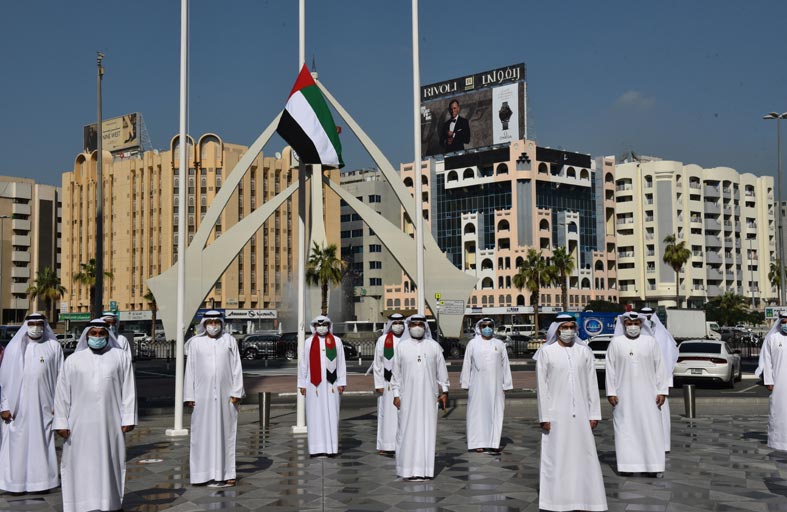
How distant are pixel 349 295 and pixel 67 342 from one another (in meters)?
63.9

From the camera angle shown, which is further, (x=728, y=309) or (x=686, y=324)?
(x=728, y=309)

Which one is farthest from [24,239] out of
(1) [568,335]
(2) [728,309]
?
(1) [568,335]

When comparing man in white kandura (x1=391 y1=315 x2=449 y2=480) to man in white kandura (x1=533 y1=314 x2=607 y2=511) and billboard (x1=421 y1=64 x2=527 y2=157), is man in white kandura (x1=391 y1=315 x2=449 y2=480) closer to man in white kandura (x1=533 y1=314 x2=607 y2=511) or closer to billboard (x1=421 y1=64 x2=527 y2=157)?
man in white kandura (x1=533 y1=314 x2=607 y2=511)

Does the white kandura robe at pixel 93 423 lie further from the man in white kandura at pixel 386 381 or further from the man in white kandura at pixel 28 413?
the man in white kandura at pixel 386 381

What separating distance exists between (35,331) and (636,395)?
7.20 metres

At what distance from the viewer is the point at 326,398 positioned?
13008mm

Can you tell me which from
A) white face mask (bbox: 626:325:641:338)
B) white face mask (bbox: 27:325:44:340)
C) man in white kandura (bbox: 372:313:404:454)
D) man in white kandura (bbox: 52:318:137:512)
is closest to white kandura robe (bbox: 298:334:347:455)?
man in white kandura (bbox: 372:313:404:454)

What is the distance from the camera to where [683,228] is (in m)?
112

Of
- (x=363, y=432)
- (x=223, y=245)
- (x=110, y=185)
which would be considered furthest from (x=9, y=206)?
(x=363, y=432)

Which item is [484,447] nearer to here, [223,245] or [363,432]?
[363,432]

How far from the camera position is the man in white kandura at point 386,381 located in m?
12.9

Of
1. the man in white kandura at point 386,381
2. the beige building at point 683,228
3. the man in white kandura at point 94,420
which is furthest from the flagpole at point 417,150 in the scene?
the beige building at point 683,228

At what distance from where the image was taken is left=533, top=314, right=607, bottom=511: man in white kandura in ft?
28.9

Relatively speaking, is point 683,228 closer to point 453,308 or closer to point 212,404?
point 453,308
